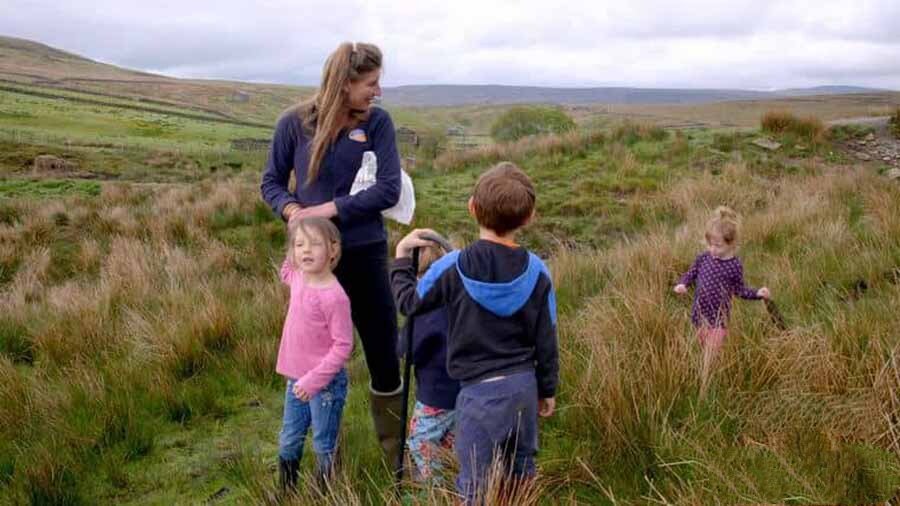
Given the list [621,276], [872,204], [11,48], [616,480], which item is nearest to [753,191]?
[872,204]

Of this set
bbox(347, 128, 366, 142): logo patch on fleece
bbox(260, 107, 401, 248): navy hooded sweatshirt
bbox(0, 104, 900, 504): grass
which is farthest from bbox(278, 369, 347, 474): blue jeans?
bbox(347, 128, 366, 142): logo patch on fleece

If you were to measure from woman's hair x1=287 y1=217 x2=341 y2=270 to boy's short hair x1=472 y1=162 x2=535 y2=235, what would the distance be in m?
0.69

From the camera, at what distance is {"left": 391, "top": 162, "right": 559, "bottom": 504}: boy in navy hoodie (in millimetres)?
2336

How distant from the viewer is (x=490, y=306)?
236 centimetres

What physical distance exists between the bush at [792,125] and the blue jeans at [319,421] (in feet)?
41.8

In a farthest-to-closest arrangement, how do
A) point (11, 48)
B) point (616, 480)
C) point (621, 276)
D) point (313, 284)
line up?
point (11, 48) < point (621, 276) < point (313, 284) < point (616, 480)

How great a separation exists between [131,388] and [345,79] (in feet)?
7.86

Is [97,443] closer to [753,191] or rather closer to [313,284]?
[313,284]

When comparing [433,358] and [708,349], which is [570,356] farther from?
[433,358]

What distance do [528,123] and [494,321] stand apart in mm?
29728

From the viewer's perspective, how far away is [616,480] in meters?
2.64

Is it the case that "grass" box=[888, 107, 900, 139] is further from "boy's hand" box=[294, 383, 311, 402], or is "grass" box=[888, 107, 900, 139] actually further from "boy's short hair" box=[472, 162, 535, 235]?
"boy's hand" box=[294, 383, 311, 402]

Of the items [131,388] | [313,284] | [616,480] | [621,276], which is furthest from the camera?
[621,276]

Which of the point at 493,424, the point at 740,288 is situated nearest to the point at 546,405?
the point at 493,424
